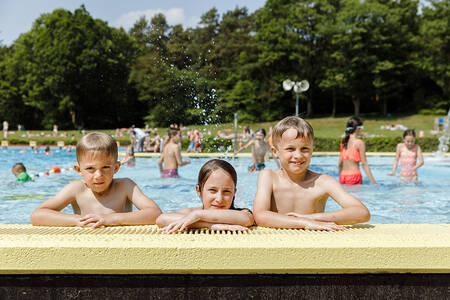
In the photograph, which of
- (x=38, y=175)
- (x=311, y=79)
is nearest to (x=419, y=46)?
(x=311, y=79)

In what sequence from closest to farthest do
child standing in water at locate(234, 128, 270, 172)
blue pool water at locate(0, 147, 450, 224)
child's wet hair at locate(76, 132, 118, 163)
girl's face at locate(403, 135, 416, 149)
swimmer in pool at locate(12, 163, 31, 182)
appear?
child's wet hair at locate(76, 132, 118, 163) → blue pool water at locate(0, 147, 450, 224) → girl's face at locate(403, 135, 416, 149) → swimmer in pool at locate(12, 163, 31, 182) → child standing in water at locate(234, 128, 270, 172)

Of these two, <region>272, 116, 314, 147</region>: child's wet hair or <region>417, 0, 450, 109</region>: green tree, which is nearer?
<region>272, 116, 314, 147</region>: child's wet hair

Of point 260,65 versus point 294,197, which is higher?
point 260,65

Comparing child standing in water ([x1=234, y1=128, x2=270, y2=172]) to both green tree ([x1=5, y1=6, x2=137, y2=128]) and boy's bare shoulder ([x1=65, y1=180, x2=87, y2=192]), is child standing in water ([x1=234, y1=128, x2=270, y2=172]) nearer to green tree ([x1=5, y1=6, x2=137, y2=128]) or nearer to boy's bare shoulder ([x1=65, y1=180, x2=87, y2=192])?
boy's bare shoulder ([x1=65, y1=180, x2=87, y2=192])

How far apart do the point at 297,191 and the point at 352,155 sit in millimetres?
5709

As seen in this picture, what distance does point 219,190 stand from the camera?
264 cm

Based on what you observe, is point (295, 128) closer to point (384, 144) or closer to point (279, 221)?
point (279, 221)

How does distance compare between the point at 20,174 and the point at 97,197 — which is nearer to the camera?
the point at 97,197

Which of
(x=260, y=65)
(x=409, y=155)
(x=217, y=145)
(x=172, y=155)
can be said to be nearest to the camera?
(x=409, y=155)

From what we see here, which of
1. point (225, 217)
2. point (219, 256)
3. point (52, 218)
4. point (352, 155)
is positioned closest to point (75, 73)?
point (352, 155)

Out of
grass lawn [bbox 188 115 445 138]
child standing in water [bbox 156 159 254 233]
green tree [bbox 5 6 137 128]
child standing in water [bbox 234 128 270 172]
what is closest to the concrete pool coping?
child standing in water [bbox 156 159 254 233]

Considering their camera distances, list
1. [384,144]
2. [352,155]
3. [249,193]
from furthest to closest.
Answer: [384,144] < [249,193] < [352,155]

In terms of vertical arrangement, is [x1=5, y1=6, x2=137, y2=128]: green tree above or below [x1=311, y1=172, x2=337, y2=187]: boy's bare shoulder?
above

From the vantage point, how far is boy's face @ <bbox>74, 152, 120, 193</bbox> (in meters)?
2.62
